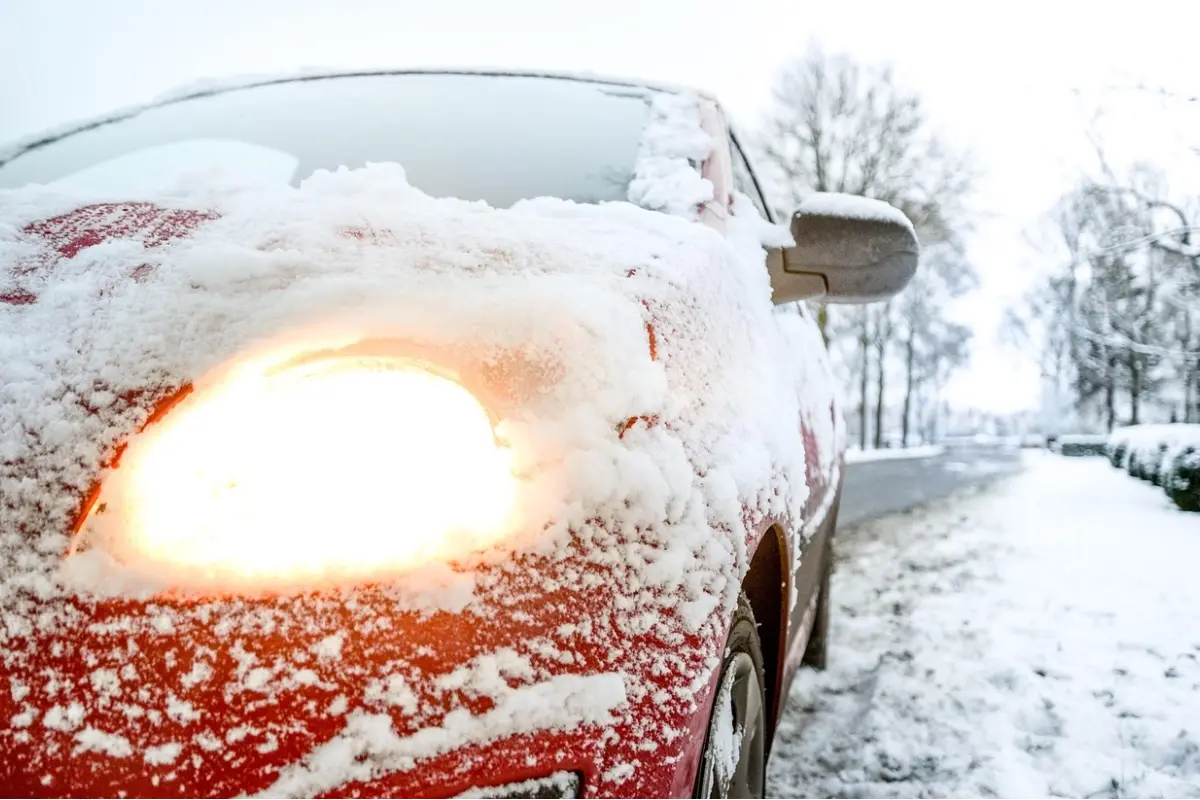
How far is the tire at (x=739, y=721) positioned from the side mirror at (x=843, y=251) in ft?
2.67

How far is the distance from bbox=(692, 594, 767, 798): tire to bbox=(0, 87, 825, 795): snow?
0.23 meters

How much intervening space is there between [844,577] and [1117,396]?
1244 inches

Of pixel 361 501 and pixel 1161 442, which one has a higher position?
pixel 361 501

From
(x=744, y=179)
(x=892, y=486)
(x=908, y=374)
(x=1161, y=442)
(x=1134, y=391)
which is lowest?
(x=908, y=374)

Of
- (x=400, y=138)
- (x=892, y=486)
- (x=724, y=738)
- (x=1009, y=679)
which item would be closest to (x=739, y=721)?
(x=724, y=738)

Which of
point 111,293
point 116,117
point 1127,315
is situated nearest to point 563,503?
point 111,293

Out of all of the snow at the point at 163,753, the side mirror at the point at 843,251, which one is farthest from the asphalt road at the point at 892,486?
the snow at the point at 163,753

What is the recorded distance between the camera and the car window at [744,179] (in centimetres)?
245

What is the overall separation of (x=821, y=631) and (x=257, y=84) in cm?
296

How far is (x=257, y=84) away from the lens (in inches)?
109

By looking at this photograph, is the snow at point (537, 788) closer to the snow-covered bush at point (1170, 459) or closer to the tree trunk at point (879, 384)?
the snow-covered bush at point (1170, 459)

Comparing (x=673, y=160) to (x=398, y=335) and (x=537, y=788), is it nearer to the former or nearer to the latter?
(x=398, y=335)

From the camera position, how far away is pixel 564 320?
3.40 feet

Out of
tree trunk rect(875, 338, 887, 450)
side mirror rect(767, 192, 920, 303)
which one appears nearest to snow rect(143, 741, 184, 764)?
side mirror rect(767, 192, 920, 303)
